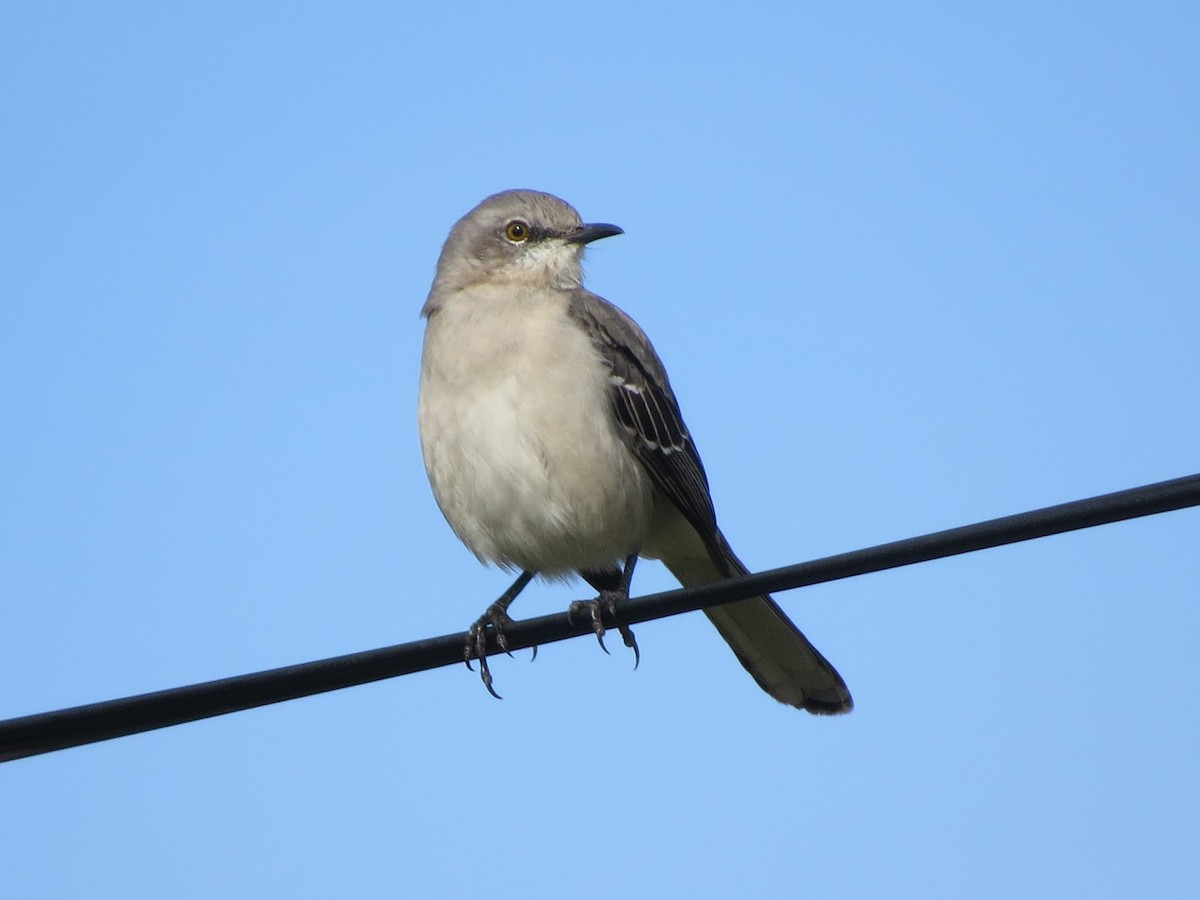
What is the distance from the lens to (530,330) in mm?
7047

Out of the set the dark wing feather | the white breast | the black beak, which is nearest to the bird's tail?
the dark wing feather

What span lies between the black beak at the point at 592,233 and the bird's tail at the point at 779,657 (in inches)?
71.8

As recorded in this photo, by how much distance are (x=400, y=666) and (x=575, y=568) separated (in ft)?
8.04

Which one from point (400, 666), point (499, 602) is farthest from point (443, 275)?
point (400, 666)

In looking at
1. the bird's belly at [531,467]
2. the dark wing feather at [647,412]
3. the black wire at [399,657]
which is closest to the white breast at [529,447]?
the bird's belly at [531,467]

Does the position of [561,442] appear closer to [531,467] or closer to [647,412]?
[531,467]

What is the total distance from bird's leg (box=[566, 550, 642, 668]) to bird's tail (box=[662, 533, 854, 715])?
1.49 ft

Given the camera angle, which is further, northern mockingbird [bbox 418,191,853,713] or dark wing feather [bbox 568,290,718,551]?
dark wing feather [bbox 568,290,718,551]

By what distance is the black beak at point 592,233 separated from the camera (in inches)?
314

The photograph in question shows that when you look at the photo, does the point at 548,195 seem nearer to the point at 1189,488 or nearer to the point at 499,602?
the point at 499,602

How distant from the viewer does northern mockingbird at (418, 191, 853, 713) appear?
22.1ft

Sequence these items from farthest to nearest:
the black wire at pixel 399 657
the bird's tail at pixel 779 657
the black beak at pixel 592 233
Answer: the black beak at pixel 592 233 → the bird's tail at pixel 779 657 → the black wire at pixel 399 657

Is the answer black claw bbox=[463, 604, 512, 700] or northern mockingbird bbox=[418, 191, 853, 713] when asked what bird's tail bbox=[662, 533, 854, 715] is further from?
black claw bbox=[463, 604, 512, 700]

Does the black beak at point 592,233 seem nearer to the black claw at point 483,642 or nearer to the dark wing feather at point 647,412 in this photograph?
the dark wing feather at point 647,412
